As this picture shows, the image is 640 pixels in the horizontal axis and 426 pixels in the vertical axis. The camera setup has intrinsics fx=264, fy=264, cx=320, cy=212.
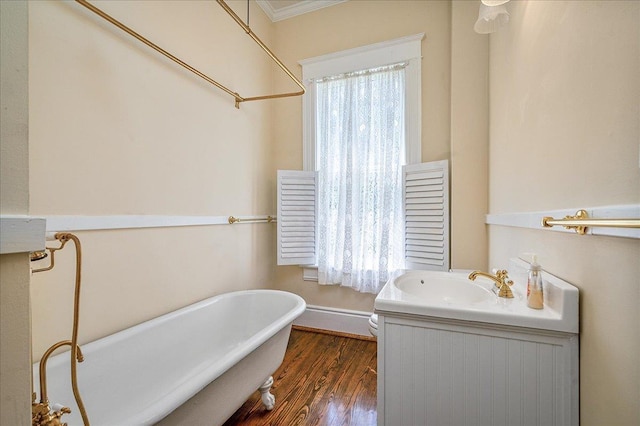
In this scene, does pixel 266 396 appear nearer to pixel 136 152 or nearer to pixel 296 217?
pixel 296 217

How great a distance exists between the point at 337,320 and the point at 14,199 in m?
2.33

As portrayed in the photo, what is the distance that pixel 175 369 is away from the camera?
4.71ft

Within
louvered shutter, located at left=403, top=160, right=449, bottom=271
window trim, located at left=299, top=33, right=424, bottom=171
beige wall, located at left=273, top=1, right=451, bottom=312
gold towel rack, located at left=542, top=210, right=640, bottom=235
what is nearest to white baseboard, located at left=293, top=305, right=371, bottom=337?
beige wall, located at left=273, top=1, right=451, bottom=312

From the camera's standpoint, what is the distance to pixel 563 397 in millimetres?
806

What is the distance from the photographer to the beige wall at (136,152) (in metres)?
1.09

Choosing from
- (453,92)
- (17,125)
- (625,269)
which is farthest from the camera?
(453,92)

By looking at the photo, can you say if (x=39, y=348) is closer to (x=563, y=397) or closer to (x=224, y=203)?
(x=224, y=203)

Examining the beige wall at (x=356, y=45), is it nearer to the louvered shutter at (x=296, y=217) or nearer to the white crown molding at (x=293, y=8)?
the white crown molding at (x=293, y=8)

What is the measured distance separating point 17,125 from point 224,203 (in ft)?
5.43

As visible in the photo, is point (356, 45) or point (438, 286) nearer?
point (438, 286)

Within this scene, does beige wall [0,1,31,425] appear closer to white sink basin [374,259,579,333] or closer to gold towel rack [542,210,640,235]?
white sink basin [374,259,579,333]

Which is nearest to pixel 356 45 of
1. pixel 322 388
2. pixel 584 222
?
pixel 584 222

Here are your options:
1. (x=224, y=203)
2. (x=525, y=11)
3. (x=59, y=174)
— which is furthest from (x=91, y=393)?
(x=525, y=11)

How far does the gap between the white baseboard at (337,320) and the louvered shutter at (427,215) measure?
672 mm
